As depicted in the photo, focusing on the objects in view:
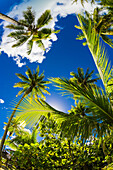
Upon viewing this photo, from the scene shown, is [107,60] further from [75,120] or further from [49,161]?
[49,161]

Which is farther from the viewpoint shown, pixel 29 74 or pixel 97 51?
pixel 29 74

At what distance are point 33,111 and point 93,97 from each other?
1334mm

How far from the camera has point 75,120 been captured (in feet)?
9.35

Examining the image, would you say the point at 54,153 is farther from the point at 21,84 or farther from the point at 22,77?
the point at 22,77

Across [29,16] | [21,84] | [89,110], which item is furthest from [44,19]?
[89,110]

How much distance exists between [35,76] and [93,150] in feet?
56.3

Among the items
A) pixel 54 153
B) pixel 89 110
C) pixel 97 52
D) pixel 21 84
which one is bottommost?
pixel 54 153

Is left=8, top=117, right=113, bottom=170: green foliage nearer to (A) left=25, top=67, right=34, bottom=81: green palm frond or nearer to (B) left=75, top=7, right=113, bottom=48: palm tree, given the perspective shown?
(B) left=75, top=7, right=113, bottom=48: palm tree

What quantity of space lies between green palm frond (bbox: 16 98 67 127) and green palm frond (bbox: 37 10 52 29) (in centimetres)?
1250

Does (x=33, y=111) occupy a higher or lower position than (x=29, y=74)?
lower

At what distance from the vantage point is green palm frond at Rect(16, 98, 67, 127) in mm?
3061

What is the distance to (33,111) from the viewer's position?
309cm

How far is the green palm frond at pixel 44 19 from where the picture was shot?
568 inches

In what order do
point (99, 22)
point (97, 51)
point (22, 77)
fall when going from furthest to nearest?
point (22, 77) → point (99, 22) → point (97, 51)
